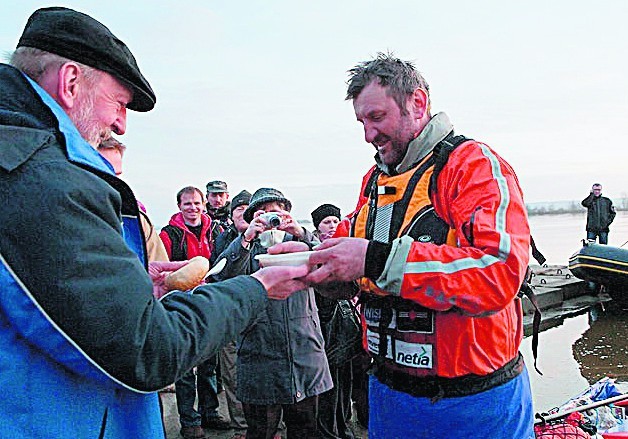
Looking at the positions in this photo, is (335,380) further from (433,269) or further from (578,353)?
(578,353)

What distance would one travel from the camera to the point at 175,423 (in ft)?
18.2

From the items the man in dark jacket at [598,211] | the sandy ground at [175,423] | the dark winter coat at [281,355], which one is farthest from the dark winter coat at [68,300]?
the man in dark jacket at [598,211]

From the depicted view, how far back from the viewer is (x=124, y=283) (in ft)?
4.65

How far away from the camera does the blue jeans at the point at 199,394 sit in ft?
16.9

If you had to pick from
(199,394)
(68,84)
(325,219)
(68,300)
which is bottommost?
(199,394)

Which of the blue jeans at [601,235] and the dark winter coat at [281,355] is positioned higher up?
the dark winter coat at [281,355]

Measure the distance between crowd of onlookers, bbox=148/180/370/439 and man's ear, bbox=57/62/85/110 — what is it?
1.62m

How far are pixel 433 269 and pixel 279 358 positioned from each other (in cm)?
236

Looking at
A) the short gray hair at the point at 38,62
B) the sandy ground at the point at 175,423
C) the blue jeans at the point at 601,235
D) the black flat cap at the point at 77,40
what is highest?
the black flat cap at the point at 77,40

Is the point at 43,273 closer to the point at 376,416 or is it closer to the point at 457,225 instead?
the point at 457,225

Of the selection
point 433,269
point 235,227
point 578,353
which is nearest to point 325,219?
point 235,227

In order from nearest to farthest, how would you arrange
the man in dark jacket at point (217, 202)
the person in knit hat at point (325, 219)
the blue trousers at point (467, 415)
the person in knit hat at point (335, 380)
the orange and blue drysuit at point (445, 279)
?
the orange and blue drysuit at point (445, 279) → the blue trousers at point (467, 415) → the person in knit hat at point (335, 380) → the person in knit hat at point (325, 219) → the man in dark jacket at point (217, 202)

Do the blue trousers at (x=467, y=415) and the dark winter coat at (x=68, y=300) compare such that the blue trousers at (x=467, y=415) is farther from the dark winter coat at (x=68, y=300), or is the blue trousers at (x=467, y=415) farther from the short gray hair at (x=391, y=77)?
the short gray hair at (x=391, y=77)

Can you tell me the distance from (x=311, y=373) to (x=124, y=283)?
3.00 metres
